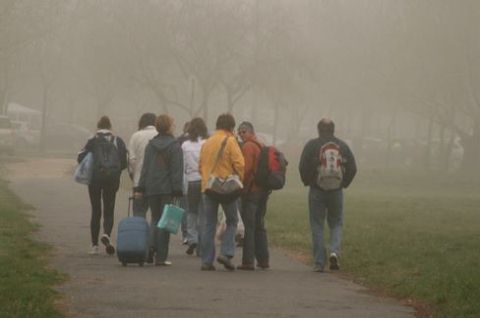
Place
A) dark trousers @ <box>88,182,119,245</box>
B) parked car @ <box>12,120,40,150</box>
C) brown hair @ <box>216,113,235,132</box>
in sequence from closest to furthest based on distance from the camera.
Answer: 1. brown hair @ <box>216,113,235,132</box>
2. dark trousers @ <box>88,182,119,245</box>
3. parked car @ <box>12,120,40,150</box>

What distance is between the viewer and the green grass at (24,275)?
390 inches

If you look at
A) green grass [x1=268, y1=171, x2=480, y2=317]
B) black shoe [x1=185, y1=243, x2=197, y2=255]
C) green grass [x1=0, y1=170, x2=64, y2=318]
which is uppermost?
green grass [x1=268, y1=171, x2=480, y2=317]

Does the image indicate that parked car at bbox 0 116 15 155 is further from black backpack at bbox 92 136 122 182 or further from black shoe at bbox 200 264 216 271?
black shoe at bbox 200 264 216 271

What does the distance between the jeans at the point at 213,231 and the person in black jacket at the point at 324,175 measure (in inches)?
39.0

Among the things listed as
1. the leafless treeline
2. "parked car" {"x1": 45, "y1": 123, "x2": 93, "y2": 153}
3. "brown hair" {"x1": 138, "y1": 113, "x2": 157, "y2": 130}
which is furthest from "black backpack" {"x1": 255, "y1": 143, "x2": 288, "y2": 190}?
"parked car" {"x1": 45, "y1": 123, "x2": 93, "y2": 153}

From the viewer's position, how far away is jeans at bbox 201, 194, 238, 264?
14.1 meters

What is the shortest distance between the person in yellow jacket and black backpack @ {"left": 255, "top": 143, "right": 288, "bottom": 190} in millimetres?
396

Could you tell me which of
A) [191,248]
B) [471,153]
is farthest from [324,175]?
[471,153]

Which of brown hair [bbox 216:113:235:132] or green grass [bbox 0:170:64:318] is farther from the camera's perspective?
brown hair [bbox 216:113:235:132]

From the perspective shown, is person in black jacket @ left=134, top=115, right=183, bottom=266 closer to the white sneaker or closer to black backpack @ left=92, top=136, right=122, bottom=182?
black backpack @ left=92, top=136, right=122, bottom=182

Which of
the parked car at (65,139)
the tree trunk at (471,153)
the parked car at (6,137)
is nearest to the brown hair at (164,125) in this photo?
the tree trunk at (471,153)

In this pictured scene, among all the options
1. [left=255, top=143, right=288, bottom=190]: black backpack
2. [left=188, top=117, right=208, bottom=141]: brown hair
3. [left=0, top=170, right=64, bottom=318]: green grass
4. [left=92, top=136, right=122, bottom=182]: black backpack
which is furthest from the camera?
[left=188, top=117, right=208, bottom=141]: brown hair

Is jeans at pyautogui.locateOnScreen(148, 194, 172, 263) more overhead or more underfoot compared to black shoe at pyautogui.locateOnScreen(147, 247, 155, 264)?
more overhead

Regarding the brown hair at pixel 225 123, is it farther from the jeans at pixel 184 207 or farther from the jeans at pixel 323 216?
the jeans at pixel 184 207
